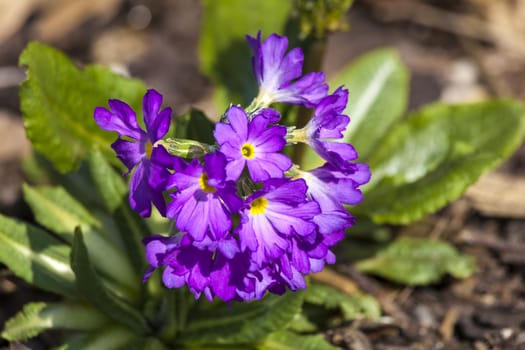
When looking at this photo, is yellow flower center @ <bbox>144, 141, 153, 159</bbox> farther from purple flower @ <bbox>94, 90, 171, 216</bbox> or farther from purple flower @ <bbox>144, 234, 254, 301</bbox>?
purple flower @ <bbox>144, 234, 254, 301</bbox>

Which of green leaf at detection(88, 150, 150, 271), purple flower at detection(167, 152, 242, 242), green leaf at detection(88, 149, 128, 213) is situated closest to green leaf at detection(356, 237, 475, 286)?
green leaf at detection(88, 150, 150, 271)

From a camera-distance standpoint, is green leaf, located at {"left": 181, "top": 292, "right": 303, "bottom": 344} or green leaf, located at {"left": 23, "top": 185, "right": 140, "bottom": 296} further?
green leaf, located at {"left": 23, "top": 185, "right": 140, "bottom": 296}

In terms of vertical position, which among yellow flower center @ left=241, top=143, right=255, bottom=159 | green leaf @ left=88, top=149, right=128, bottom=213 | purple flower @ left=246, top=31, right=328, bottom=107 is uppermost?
purple flower @ left=246, top=31, right=328, bottom=107

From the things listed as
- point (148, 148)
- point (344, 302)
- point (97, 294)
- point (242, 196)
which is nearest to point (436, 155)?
point (344, 302)

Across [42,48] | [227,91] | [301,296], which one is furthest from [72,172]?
[301,296]

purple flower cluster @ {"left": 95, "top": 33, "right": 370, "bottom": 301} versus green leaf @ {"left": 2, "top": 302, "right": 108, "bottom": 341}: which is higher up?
purple flower cluster @ {"left": 95, "top": 33, "right": 370, "bottom": 301}

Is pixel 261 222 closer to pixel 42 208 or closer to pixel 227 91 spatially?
pixel 42 208

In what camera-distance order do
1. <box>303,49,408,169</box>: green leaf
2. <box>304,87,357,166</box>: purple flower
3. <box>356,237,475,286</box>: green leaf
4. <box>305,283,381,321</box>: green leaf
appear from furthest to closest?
<box>303,49,408,169</box>: green leaf → <box>356,237,475,286</box>: green leaf → <box>305,283,381,321</box>: green leaf → <box>304,87,357,166</box>: purple flower
